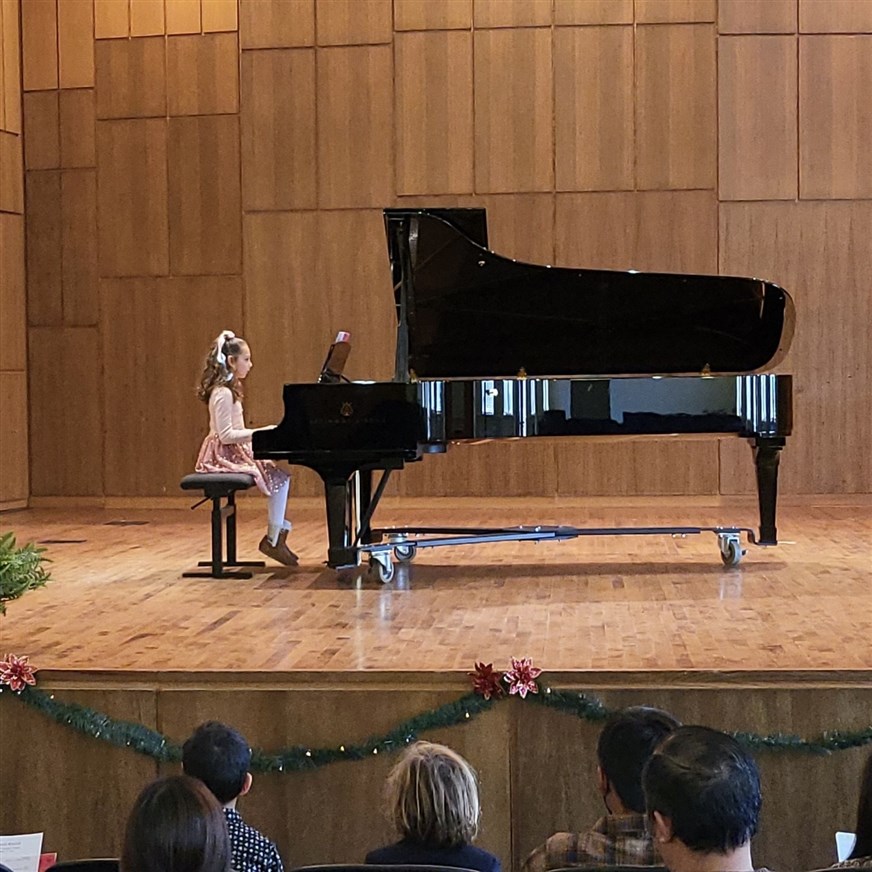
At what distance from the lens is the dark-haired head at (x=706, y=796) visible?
198 centimetres

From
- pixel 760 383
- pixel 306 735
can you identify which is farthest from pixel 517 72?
pixel 306 735

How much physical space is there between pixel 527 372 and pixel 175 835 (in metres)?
4.58

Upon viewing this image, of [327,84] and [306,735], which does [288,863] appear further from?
[327,84]

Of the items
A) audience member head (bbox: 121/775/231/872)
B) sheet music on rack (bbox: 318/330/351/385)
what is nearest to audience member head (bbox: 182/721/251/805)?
audience member head (bbox: 121/775/231/872)

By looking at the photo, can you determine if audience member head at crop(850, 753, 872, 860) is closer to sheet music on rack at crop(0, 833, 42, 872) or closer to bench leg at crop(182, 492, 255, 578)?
sheet music on rack at crop(0, 833, 42, 872)

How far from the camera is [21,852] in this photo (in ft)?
12.2

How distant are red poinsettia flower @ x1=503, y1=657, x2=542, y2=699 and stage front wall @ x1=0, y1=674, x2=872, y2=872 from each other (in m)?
0.07

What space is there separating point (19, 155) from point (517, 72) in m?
3.93

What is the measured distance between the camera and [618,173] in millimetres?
10008

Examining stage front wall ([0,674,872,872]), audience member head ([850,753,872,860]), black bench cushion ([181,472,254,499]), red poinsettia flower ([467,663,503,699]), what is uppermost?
black bench cushion ([181,472,254,499])

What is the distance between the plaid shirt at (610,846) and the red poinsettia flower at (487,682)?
1.23 metres

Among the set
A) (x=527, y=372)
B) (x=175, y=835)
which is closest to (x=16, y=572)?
(x=175, y=835)

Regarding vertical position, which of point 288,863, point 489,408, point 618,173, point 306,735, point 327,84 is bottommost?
point 288,863

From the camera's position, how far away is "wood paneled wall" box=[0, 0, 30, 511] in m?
10.4
